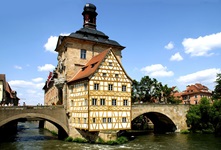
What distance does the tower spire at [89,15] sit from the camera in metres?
37.2

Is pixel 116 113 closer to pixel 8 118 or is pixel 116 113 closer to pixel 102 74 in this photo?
pixel 102 74

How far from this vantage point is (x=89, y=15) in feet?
124

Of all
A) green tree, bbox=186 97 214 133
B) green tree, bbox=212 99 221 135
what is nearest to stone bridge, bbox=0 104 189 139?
green tree, bbox=186 97 214 133

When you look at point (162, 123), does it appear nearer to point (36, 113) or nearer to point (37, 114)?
point (37, 114)

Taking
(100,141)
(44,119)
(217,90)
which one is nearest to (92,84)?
(100,141)

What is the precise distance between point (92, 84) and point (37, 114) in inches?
279

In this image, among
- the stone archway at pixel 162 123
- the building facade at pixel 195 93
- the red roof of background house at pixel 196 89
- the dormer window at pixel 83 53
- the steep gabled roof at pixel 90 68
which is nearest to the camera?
the steep gabled roof at pixel 90 68

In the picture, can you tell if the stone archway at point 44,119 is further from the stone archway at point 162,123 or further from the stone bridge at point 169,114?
the stone archway at point 162,123

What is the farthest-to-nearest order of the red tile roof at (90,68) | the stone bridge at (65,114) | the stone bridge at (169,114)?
the stone bridge at (169,114) < the red tile roof at (90,68) < the stone bridge at (65,114)

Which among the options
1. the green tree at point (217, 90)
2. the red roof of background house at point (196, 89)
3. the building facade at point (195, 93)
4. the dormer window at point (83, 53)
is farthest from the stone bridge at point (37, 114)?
the red roof of background house at point (196, 89)

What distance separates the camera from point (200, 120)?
38.8 m

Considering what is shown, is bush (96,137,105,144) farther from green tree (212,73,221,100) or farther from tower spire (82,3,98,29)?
green tree (212,73,221,100)

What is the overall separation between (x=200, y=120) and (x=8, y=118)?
27490mm

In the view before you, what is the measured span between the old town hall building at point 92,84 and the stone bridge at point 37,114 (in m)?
0.90
